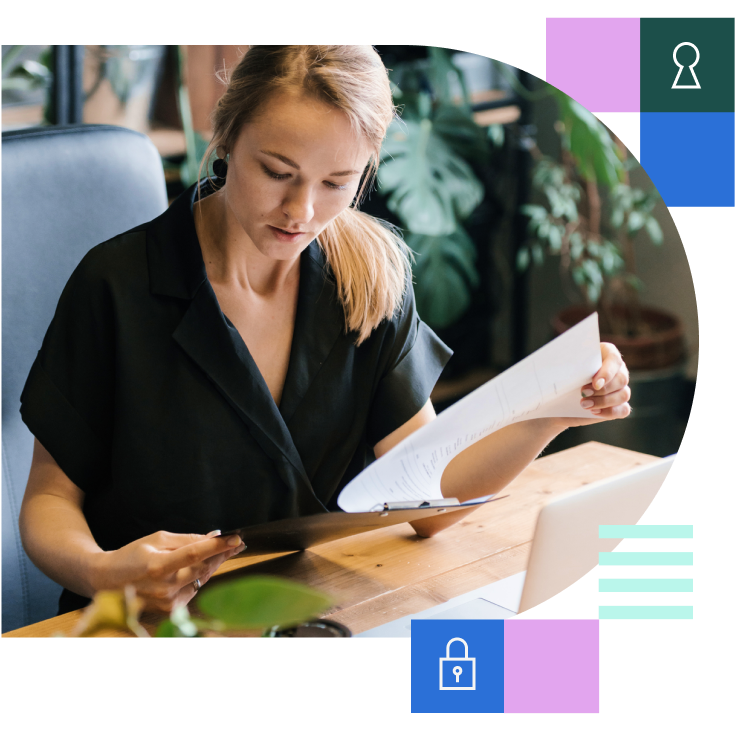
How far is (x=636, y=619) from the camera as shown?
40 centimetres

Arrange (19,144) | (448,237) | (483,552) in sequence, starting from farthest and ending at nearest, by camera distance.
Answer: (448,237) < (19,144) < (483,552)

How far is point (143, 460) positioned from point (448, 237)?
90 centimetres

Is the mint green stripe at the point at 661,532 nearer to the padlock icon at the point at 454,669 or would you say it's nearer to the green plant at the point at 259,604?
the padlock icon at the point at 454,669

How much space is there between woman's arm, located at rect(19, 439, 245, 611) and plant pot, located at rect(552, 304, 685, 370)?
1.00m

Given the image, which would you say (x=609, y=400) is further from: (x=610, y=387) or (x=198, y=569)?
(x=198, y=569)

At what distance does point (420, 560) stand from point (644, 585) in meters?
0.18

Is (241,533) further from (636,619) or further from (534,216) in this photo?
(534,216)

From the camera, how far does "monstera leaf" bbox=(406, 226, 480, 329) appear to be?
80 cm

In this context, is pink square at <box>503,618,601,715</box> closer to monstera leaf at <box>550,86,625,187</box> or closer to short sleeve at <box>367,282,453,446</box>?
short sleeve at <box>367,282,453,446</box>

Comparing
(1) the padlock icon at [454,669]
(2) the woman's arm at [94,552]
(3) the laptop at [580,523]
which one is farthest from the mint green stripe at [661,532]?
(2) the woman's arm at [94,552]

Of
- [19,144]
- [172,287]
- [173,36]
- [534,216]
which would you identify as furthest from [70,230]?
[534,216]


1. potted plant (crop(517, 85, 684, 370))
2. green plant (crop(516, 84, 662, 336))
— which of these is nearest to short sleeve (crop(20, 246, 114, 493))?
potted plant (crop(517, 85, 684, 370))

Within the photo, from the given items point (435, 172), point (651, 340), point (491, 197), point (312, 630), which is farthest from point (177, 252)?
point (491, 197)

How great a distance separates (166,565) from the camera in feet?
1.44
